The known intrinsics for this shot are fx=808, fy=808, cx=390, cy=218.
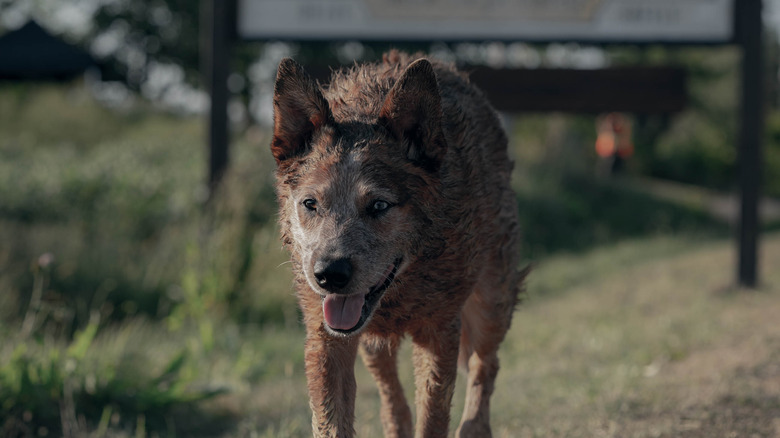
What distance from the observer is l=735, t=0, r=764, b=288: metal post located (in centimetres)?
922

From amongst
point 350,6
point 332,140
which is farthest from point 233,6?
point 332,140

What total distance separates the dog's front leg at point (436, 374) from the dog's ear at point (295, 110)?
0.95 metres

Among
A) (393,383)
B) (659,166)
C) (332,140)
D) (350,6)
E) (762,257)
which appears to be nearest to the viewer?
(332,140)

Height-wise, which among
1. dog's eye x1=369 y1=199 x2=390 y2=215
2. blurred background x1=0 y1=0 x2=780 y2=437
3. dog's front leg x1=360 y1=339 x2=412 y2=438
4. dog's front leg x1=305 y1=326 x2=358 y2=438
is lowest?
blurred background x1=0 y1=0 x2=780 y2=437

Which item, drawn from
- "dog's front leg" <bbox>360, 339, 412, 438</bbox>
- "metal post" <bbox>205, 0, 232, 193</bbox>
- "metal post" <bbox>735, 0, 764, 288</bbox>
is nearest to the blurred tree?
"metal post" <bbox>205, 0, 232, 193</bbox>

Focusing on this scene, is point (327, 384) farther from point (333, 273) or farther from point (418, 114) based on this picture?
point (418, 114)

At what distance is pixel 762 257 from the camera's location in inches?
443

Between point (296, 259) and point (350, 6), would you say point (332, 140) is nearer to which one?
point (296, 259)

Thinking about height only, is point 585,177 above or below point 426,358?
below

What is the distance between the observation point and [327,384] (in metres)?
3.24

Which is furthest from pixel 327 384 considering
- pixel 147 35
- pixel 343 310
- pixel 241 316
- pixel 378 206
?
pixel 147 35

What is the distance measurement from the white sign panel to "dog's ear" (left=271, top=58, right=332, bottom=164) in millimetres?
6128

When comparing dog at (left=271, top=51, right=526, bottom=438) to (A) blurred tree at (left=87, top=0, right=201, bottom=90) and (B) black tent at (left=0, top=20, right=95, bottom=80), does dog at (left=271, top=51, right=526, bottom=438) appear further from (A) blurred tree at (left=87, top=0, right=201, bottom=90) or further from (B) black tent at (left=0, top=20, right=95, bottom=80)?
(A) blurred tree at (left=87, top=0, right=201, bottom=90)

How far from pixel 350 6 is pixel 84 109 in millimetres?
12210
